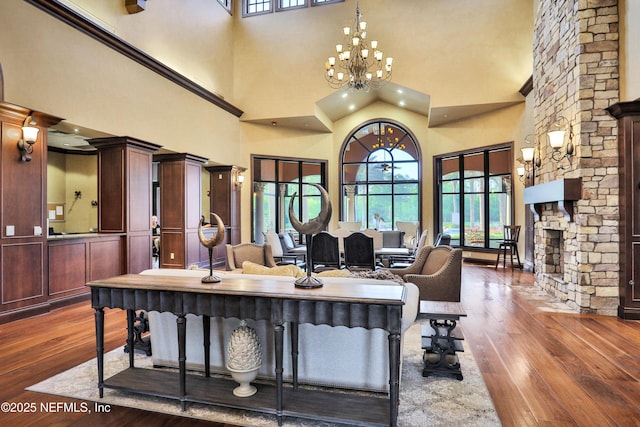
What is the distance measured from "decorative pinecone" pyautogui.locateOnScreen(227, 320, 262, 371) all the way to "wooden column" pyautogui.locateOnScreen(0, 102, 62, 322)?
3.72m

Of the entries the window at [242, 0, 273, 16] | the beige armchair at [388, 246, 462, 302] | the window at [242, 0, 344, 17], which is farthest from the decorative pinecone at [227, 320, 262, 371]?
the window at [242, 0, 273, 16]

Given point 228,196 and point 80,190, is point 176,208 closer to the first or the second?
point 228,196

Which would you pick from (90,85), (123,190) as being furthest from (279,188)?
(90,85)

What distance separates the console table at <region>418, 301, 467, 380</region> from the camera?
2953mm

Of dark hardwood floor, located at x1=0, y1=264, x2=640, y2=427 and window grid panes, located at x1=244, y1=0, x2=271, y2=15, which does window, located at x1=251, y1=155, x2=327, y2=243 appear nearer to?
window grid panes, located at x1=244, y1=0, x2=271, y2=15

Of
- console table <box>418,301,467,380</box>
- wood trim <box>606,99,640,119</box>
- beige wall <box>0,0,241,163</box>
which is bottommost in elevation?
console table <box>418,301,467,380</box>

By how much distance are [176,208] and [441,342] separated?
257 inches

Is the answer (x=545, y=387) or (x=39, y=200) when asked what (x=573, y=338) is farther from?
(x=39, y=200)

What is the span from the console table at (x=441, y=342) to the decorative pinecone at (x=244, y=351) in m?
1.41

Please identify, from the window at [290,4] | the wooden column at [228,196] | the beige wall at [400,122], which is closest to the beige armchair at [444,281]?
the beige wall at [400,122]

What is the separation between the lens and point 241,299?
2217mm

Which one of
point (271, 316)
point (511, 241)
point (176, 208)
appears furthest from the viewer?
point (511, 241)

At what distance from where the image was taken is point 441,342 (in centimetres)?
327

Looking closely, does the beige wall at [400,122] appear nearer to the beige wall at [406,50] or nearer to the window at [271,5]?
the beige wall at [406,50]
